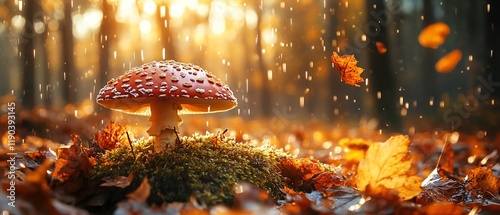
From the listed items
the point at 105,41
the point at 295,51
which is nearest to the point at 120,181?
the point at 105,41

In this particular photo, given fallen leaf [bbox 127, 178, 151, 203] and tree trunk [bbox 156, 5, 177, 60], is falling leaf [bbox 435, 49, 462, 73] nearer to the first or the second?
tree trunk [bbox 156, 5, 177, 60]

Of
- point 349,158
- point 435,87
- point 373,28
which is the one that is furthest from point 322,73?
point 349,158

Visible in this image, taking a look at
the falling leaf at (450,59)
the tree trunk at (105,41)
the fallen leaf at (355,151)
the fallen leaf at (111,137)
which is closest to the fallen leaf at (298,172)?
the fallen leaf at (111,137)

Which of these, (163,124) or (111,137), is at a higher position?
(163,124)

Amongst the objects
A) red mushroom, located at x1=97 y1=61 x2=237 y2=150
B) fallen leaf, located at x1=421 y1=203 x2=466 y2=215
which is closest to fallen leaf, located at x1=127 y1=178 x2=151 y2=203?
red mushroom, located at x1=97 y1=61 x2=237 y2=150

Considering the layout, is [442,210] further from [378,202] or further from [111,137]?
[111,137]

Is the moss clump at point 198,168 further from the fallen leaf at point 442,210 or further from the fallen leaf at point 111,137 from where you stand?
the fallen leaf at point 442,210

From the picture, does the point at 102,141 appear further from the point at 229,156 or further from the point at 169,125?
the point at 229,156
